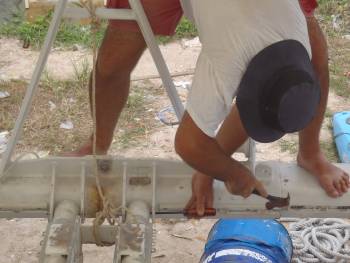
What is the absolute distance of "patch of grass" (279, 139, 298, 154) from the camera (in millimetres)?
3543

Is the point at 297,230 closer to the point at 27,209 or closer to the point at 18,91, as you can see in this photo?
the point at 27,209

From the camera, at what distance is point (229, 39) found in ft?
6.01

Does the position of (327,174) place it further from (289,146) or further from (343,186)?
(289,146)

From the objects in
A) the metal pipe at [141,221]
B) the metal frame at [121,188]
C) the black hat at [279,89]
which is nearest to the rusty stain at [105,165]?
the metal frame at [121,188]

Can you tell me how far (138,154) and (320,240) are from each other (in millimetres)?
1005

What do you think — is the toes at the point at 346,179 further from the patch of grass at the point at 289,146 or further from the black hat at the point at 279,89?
the patch of grass at the point at 289,146

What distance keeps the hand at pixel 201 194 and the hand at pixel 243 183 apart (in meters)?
0.05

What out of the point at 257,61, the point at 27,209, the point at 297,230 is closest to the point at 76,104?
the point at 297,230

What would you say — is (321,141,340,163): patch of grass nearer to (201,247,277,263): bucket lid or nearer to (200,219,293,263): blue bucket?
(200,219,293,263): blue bucket

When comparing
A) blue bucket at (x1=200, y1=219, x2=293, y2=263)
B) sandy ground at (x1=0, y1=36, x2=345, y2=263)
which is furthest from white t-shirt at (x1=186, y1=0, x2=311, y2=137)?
sandy ground at (x1=0, y1=36, x2=345, y2=263)

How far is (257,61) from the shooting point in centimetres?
182

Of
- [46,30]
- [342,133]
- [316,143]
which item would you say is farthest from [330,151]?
[46,30]

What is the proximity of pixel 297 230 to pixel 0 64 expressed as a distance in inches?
88.5

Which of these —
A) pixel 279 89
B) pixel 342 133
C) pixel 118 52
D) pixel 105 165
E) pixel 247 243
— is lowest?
pixel 342 133
